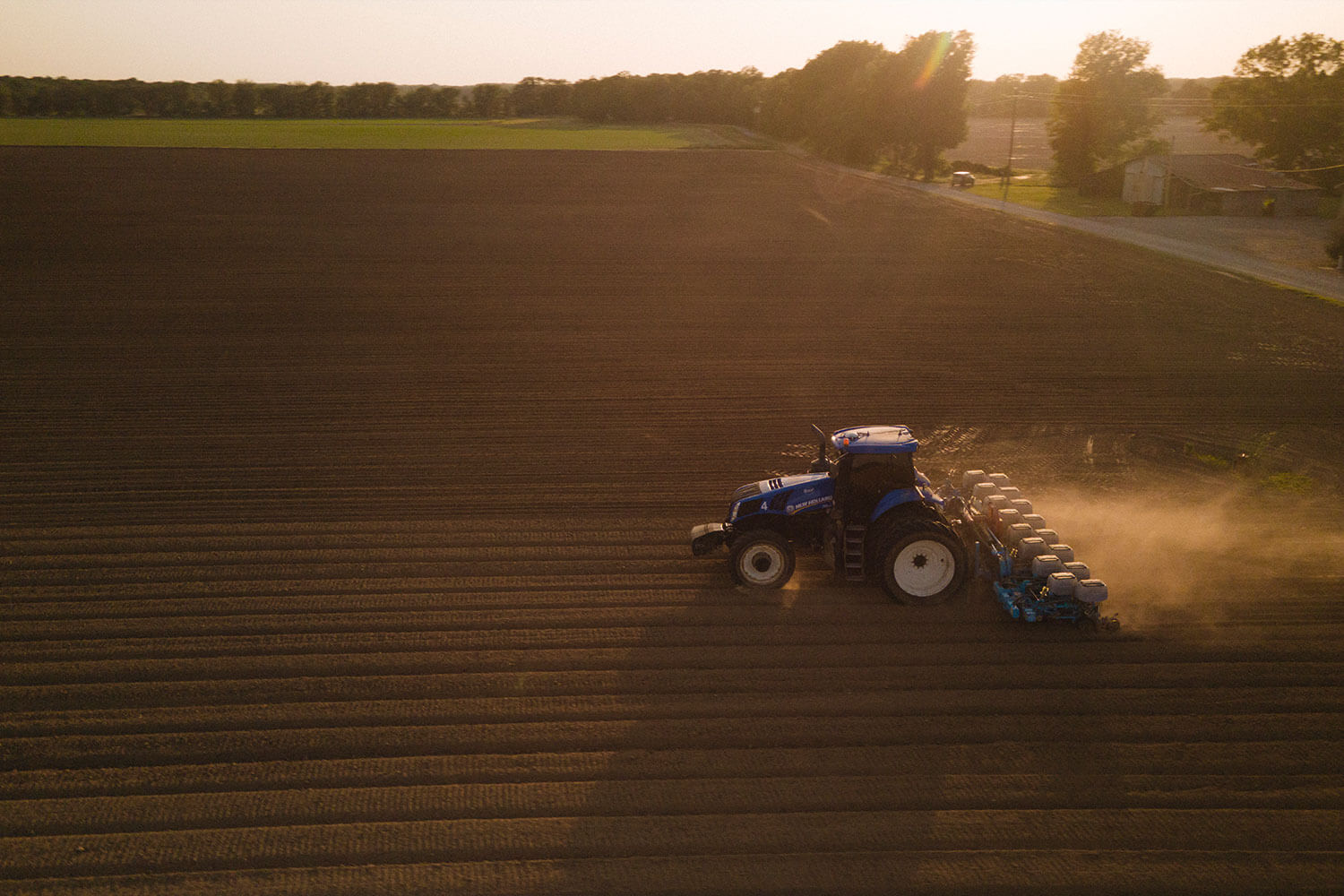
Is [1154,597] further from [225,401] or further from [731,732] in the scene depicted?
[225,401]

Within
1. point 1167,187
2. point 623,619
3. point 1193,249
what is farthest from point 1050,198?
point 623,619

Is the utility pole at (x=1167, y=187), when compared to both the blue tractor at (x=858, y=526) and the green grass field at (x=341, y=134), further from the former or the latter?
the blue tractor at (x=858, y=526)

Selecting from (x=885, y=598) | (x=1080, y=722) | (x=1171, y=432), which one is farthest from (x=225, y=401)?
(x=1171, y=432)

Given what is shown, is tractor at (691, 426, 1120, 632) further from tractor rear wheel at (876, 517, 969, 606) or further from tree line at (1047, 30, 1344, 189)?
tree line at (1047, 30, 1344, 189)

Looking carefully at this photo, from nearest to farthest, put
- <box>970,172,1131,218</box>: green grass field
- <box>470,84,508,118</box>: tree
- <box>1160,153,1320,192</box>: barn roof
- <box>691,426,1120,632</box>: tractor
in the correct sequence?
<box>691,426,1120,632</box>: tractor
<box>1160,153,1320,192</box>: barn roof
<box>970,172,1131,218</box>: green grass field
<box>470,84,508,118</box>: tree

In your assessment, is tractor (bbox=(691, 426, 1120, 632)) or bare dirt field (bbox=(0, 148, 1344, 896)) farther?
tractor (bbox=(691, 426, 1120, 632))

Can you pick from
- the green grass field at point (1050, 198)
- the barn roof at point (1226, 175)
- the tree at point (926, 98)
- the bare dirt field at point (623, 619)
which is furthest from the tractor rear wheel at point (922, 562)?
the tree at point (926, 98)

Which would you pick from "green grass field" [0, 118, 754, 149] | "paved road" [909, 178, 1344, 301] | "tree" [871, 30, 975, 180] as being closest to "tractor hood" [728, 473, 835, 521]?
"paved road" [909, 178, 1344, 301]
